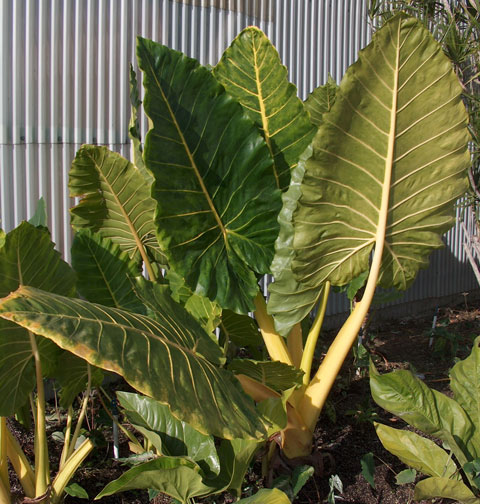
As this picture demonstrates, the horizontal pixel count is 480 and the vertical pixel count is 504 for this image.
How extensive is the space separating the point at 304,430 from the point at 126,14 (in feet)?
7.39

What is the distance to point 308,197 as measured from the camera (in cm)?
173

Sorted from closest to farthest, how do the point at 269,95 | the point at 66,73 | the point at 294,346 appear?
the point at 269,95 < the point at 294,346 < the point at 66,73

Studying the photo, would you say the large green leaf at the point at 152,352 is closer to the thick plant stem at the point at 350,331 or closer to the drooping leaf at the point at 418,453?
the thick plant stem at the point at 350,331

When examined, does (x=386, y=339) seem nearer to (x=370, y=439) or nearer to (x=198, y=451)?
(x=370, y=439)

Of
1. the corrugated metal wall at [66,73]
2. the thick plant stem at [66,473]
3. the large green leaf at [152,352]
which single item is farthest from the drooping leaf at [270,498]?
the corrugated metal wall at [66,73]

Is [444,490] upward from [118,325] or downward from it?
downward

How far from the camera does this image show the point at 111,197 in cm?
238

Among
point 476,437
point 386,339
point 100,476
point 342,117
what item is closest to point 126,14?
point 342,117

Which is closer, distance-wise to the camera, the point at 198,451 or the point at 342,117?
the point at 342,117

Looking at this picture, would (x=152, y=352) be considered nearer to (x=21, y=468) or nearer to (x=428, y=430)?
(x=21, y=468)

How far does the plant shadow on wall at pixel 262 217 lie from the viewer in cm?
159

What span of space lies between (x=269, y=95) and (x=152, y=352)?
44.9 inches

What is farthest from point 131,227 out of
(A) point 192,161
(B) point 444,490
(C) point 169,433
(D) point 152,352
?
(B) point 444,490

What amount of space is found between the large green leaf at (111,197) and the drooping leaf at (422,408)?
3.60 feet
